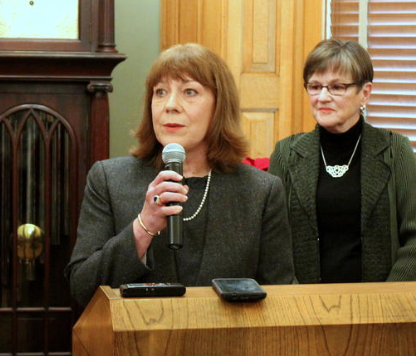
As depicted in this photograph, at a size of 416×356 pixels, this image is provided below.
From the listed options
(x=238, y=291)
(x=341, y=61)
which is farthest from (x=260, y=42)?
(x=238, y=291)

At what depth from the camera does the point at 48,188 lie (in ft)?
9.07

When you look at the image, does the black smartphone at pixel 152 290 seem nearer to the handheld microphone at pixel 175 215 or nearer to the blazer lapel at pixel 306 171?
the handheld microphone at pixel 175 215

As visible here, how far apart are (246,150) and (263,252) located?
25 centimetres

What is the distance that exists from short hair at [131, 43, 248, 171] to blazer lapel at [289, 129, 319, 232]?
406mm

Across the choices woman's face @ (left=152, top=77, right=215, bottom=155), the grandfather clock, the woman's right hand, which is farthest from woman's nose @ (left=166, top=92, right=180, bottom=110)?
the grandfather clock

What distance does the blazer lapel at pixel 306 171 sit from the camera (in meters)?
2.40

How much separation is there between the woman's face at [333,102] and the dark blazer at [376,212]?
0.10m

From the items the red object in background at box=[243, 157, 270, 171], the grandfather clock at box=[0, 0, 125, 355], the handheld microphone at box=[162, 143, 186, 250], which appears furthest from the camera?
the red object in background at box=[243, 157, 270, 171]

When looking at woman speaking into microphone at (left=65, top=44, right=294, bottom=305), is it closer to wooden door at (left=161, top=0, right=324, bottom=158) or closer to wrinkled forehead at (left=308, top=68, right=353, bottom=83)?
wrinkled forehead at (left=308, top=68, right=353, bottom=83)

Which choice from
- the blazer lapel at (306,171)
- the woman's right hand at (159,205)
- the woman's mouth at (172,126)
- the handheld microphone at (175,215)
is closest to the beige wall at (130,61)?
the blazer lapel at (306,171)

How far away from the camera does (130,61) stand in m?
3.47

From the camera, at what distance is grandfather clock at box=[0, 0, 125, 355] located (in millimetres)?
2713

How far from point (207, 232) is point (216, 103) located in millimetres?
299

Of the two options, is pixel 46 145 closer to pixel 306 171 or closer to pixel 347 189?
pixel 306 171
